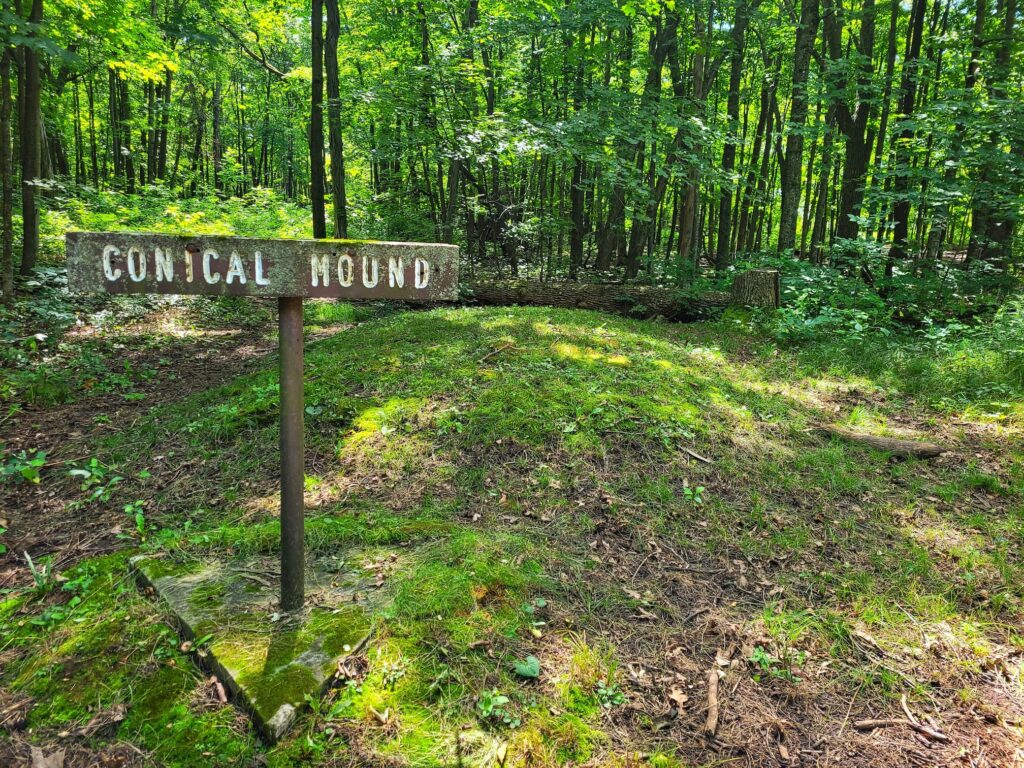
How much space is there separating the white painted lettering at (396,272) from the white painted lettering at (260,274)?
50 cm

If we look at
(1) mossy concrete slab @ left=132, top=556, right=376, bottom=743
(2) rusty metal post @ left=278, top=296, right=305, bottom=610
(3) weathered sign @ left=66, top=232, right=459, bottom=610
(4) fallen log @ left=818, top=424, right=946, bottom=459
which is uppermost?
(3) weathered sign @ left=66, top=232, right=459, bottom=610

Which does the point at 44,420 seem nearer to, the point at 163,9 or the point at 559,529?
the point at 559,529

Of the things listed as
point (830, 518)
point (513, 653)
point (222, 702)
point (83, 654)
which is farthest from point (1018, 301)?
point (83, 654)

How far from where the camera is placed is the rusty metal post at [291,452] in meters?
2.45

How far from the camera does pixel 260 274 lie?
2250 millimetres

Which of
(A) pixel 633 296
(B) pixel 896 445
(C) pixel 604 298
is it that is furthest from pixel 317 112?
(B) pixel 896 445

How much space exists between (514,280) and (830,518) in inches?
339

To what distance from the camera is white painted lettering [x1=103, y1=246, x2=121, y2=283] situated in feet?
6.92

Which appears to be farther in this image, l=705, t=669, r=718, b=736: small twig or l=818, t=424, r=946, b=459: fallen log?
l=818, t=424, r=946, b=459: fallen log

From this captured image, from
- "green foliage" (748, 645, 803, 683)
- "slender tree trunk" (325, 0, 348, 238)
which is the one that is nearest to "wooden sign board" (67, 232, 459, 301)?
"green foliage" (748, 645, 803, 683)

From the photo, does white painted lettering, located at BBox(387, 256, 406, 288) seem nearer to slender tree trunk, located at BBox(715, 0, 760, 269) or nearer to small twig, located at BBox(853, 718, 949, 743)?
small twig, located at BBox(853, 718, 949, 743)

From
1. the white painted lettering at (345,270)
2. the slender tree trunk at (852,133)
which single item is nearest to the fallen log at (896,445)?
the white painted lettering at (345,270)

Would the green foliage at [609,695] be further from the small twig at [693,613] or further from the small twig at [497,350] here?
the small twig at [497,350]

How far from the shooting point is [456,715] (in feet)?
7.17
